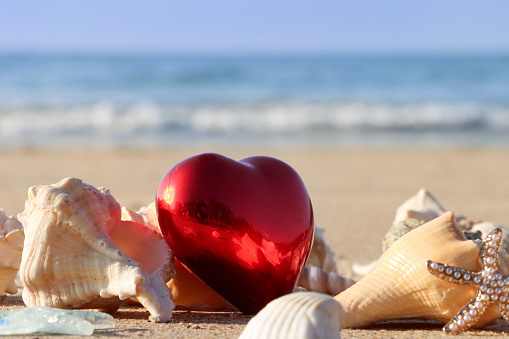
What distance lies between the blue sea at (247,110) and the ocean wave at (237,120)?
2 centimetres

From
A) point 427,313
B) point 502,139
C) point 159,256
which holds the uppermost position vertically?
point 159,256

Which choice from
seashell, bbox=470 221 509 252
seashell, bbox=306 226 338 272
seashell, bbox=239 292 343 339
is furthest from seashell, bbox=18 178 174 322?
seashell, bbox=470 221 509 252

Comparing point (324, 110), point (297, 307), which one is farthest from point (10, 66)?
point (297, 307)

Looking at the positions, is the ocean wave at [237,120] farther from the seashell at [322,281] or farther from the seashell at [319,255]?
the seashell at [322,281]

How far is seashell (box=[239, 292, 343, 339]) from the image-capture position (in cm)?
157

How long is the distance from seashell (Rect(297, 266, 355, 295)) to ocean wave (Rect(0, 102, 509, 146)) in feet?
31.3

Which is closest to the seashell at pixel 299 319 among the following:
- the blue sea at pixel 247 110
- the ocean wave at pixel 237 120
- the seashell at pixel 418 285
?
the seashell at pixel 418 285

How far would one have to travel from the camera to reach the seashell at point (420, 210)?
10.1ft

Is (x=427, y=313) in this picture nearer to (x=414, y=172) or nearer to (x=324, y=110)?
(x=414, y=172)

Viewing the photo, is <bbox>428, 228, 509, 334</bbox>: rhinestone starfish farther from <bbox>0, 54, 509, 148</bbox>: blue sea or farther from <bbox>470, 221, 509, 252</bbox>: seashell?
<bbox>0, 54, 509, 148</bbox>: blue sea

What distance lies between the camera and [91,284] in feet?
6.83

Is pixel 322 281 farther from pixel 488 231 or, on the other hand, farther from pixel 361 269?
pixel 488 231

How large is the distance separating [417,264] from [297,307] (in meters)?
0.61

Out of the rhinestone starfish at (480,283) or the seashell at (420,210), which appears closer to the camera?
the rhinestone starfish at (480,283)
